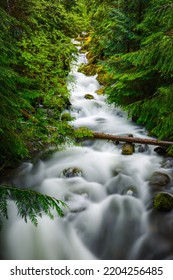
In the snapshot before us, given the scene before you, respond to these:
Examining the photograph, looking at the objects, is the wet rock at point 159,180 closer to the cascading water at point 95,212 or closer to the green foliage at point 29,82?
the cascading water at point 95,212

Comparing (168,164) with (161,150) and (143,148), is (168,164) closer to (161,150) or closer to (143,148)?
(161,150)

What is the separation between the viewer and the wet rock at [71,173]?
7.05m

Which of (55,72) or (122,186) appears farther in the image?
(55,72)

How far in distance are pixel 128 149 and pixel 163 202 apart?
281 centimetres

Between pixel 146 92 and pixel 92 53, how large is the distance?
8.19 meters

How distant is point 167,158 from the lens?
766cm

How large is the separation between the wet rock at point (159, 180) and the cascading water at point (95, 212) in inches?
7.5

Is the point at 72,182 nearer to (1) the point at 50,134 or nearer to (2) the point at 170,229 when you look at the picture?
(1) the point at 50,134

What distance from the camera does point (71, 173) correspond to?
7.11 metres

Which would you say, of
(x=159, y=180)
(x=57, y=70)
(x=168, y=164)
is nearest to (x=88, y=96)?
(x=57, y=70)

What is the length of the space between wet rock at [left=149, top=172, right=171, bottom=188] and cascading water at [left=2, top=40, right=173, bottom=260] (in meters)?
0.19

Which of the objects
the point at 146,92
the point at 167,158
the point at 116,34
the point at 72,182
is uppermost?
the point at 116,34

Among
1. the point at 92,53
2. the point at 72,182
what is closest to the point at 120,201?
the point at 72,182

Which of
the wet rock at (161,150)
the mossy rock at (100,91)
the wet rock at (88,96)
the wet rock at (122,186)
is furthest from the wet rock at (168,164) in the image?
the mossy rock at (100,91)
